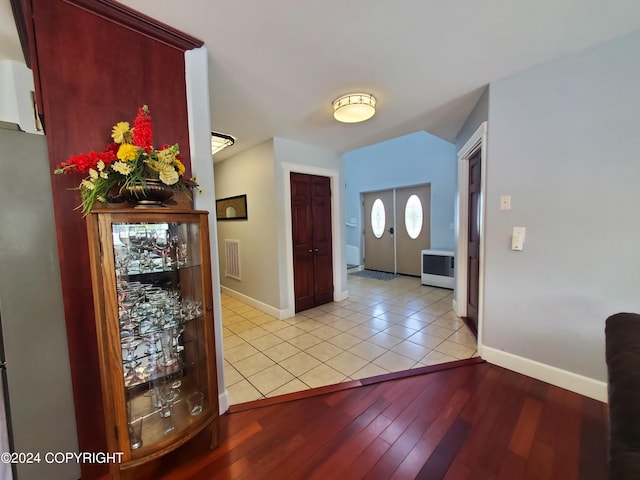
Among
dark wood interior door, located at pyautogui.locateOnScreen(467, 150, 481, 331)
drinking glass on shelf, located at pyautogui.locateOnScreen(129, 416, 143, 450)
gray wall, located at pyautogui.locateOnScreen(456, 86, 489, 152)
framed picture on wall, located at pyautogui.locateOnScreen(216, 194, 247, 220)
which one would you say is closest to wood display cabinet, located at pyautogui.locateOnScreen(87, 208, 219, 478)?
drinking glass on shelf, located at pyautogui.locateOnScreen(129, 416, 143, 450)

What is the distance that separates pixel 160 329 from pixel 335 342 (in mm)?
1808

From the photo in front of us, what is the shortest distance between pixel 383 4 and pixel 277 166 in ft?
7.24

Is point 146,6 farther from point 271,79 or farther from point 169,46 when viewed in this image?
point 271,79

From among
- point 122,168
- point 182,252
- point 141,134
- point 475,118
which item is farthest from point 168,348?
point 475,118

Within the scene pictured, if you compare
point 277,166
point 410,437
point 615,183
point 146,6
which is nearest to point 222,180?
point 277,166

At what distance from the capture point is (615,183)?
1.66 meters

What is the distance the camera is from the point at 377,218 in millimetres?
6145

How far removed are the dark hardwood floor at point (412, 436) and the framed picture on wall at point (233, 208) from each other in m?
2.79

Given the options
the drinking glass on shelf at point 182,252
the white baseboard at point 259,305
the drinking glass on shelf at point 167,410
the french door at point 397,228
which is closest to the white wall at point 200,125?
the drinking glass on shelf at point 182,252

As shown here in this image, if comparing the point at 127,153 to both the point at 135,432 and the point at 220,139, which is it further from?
the point at 220,139

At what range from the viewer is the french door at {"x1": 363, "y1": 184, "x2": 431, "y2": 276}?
212 inches

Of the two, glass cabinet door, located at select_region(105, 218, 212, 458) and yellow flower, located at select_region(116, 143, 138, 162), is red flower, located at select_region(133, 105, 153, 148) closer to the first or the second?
yellow flower, located at select_region(116, 143, 138, 162)

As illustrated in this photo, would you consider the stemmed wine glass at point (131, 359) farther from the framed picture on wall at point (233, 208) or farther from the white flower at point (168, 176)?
the framed picture on wall at point (233, 208)

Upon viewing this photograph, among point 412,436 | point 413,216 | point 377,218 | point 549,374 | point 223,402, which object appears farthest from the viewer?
point 377,218
